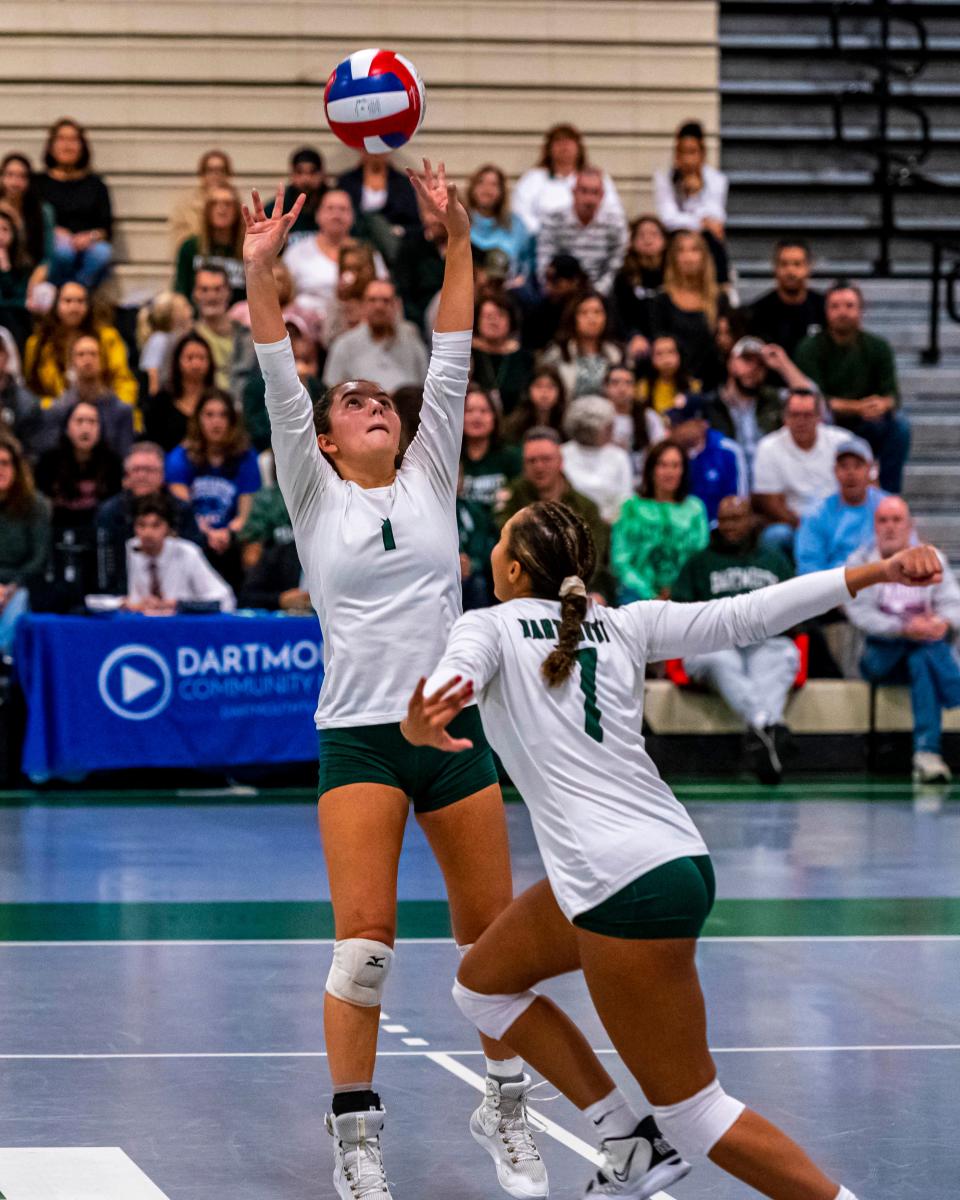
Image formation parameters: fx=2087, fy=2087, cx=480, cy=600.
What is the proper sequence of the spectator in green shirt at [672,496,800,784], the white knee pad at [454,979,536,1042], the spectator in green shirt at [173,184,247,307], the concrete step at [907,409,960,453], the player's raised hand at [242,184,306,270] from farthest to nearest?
the concrete step at [907,409,960,453] → the spectator in green shirt at [173,184,247,307] → the spectator in green shirt at [672,496,800,784] → the player's raised hand at [242,184,306,270] → the white knee pad at [454,979,536,1042]

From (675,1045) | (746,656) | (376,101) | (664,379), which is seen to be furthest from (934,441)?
(675,1045)

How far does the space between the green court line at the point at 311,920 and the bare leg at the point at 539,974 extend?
330 centimetres

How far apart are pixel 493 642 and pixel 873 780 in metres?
8.36

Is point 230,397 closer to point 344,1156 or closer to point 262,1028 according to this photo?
point 262,1028

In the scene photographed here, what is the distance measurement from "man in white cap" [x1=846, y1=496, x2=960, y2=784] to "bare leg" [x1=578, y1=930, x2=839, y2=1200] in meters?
8.14

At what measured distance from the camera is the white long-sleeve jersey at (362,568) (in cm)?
483

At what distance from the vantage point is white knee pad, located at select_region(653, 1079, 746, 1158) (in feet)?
13.1

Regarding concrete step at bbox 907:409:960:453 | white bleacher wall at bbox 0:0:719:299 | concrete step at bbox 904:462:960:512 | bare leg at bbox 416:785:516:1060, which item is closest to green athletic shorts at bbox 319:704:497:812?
bare leg at bbox 416:785:516:1060

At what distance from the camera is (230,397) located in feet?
41.8

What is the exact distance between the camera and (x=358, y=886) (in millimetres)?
4684

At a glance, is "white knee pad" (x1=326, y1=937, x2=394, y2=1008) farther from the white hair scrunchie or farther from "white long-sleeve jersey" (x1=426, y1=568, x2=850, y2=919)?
the white hair scrunchie

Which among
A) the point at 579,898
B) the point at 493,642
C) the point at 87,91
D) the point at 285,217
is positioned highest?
the point at 87,91

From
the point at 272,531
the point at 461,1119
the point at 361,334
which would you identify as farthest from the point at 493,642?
the point at 361,334

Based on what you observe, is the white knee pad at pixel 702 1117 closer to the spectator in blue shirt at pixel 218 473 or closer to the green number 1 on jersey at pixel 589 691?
the green number 1 on jersey at pixel 589 691
